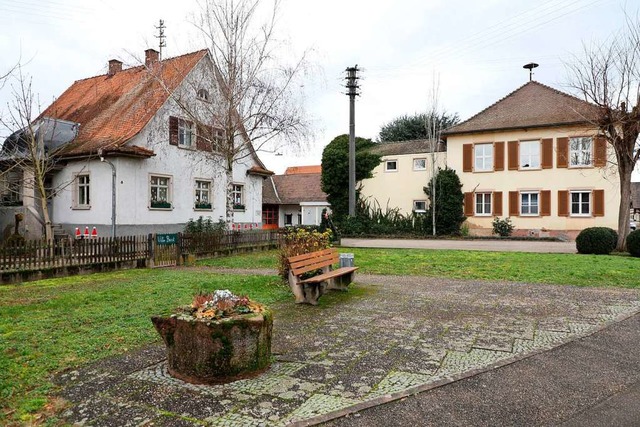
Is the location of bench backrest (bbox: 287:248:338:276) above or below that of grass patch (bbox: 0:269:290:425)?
above

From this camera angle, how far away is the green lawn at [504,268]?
1148 cm

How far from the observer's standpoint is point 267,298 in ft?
28.7

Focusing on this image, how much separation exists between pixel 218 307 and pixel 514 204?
29.3m

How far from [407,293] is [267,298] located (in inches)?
107

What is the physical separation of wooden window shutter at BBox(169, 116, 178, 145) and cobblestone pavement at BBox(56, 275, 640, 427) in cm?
1713

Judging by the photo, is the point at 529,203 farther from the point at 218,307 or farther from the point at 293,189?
the point at 218,307

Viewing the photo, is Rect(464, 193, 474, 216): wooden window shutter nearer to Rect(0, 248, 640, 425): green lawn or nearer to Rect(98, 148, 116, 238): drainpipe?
Rect(0, 248, 640, 425): green lawn

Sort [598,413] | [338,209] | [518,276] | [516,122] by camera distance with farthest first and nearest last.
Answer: [338,209]
[516,122]
[518,276]
[598,413]

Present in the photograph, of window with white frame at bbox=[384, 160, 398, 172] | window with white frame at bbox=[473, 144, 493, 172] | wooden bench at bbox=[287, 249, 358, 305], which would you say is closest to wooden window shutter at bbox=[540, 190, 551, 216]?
window with white frame at bbox=[473, 144, 493, 172]

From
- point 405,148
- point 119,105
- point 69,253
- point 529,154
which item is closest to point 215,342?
point 69,253

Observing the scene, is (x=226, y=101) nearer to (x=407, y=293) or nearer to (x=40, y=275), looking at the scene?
(x=40, y=275)

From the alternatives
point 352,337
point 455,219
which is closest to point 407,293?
point 352,337

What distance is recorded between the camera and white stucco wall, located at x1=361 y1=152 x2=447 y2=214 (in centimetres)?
3397

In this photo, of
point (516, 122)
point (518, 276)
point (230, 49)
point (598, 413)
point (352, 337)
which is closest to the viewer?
point (598, 413)
